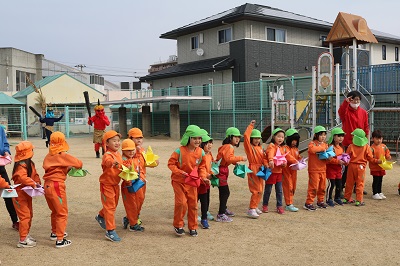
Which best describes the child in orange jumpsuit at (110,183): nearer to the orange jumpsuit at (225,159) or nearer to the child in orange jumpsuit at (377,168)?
the orange jumpsuit at (225,159)

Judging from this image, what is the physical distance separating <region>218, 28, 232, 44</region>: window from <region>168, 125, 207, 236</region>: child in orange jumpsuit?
66.3 ft

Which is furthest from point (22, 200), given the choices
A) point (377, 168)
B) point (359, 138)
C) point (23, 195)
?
point (377, 168)

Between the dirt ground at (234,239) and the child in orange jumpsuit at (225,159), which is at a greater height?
the child in orange jumpsuit at (225,159)

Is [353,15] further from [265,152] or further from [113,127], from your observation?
[113,127]

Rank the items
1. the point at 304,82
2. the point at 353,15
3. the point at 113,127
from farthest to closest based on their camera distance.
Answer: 1. the point at 113,127
2. the point at 304,82
3. the point at 353,15

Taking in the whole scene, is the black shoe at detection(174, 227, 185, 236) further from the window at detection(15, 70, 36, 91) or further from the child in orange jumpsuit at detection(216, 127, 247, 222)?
the window at detection(15, 70, 36, 91)

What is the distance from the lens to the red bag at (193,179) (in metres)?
5.45

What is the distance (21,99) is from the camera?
3064 centimetres

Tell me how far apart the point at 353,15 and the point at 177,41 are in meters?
17.1

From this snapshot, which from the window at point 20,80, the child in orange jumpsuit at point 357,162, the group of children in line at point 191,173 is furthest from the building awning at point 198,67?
the group of children in line at point 191,173

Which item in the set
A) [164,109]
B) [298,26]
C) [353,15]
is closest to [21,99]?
[164,109]

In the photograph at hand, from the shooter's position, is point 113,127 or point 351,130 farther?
point 113,127

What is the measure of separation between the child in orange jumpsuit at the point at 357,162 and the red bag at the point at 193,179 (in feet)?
10.00

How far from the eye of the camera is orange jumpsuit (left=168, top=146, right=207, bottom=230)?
5516 mm
